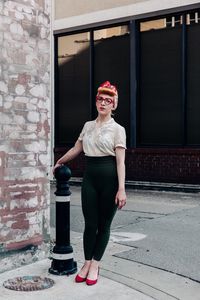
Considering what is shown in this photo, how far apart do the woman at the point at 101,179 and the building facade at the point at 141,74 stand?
7.89m

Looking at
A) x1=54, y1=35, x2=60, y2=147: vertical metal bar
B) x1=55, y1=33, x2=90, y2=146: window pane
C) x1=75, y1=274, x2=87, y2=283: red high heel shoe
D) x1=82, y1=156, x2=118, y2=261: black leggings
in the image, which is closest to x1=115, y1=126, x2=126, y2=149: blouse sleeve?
x1=82, y1=156, x2=118, y2=261: black leggings

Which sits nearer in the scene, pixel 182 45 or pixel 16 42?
pixel 16 42

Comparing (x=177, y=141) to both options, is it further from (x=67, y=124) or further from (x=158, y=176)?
(x=67, y=124)

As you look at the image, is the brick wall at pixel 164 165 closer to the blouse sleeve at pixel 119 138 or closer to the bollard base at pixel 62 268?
the bollard base at pixel 62 268

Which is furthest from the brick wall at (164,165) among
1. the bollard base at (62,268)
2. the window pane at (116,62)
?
the bollard base at (62,268)

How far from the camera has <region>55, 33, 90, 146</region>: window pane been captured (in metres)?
14.7

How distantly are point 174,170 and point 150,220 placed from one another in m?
4.66

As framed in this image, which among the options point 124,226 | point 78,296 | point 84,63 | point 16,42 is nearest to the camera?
point 78,296

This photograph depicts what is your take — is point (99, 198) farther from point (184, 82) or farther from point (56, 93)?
point (56, 93)

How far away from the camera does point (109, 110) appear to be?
468cm

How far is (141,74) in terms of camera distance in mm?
13547

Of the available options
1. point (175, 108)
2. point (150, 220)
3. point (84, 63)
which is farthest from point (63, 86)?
point (150, 220)

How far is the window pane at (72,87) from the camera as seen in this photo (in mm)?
14734

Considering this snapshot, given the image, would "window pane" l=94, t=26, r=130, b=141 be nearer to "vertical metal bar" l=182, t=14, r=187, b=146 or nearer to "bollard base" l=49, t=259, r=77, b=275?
"vertical metal bar" l=182, t=14, r=187, b=146
